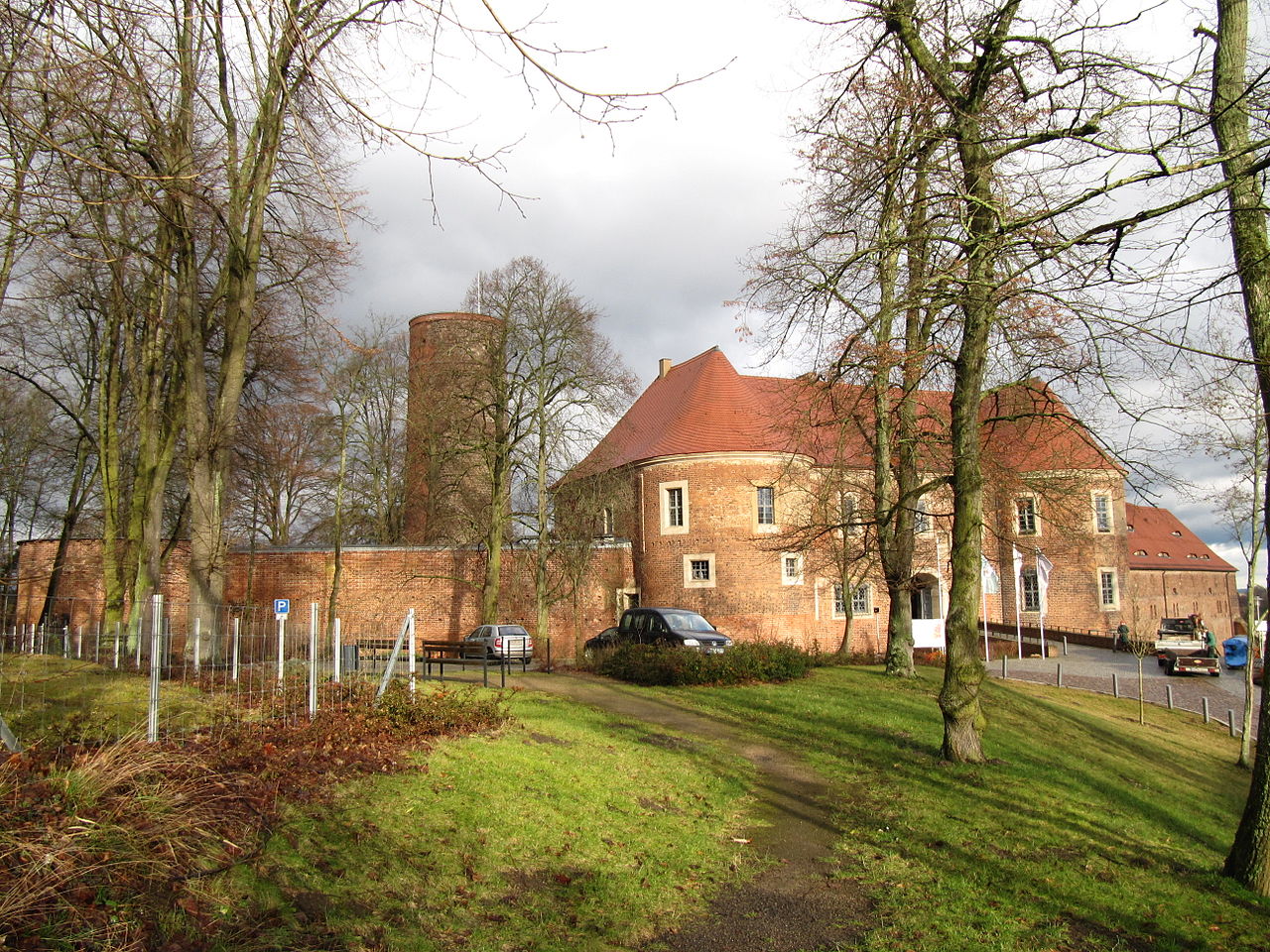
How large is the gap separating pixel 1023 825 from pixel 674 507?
2495 cm

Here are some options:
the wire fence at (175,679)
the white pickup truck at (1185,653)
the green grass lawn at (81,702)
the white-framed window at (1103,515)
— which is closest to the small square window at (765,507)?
the white pickup truck at (1185,653)

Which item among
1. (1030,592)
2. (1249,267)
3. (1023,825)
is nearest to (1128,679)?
(1030,592)

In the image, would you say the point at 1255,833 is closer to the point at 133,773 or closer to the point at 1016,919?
the point at 1016,919

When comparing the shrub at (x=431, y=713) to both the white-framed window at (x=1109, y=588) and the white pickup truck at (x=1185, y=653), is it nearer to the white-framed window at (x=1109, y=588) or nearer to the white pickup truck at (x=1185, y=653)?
the white pickup truck at (x=1185, y=653)

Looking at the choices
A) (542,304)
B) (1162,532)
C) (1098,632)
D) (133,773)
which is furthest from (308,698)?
(1162,532)

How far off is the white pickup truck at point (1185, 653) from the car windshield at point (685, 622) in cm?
1941

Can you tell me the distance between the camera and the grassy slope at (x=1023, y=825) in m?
6.29

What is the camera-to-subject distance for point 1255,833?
7.34 metres

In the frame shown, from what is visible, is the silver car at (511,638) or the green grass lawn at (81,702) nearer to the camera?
the green grass lawn at (81,702)

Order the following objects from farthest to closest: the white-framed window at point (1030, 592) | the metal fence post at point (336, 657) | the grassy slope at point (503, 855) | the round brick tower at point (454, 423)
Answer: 1. the white-framed window at point (1030, 592)
2. the round brick tower at point (454, 423)
3. the metal fence post at point (336, 657)
4. the grassy slope at point (503, 855)

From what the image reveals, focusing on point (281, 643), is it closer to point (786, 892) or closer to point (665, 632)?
point (786, 892)

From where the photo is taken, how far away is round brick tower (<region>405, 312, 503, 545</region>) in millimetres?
28375

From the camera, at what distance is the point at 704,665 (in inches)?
684

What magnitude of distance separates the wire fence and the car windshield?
8825mm
